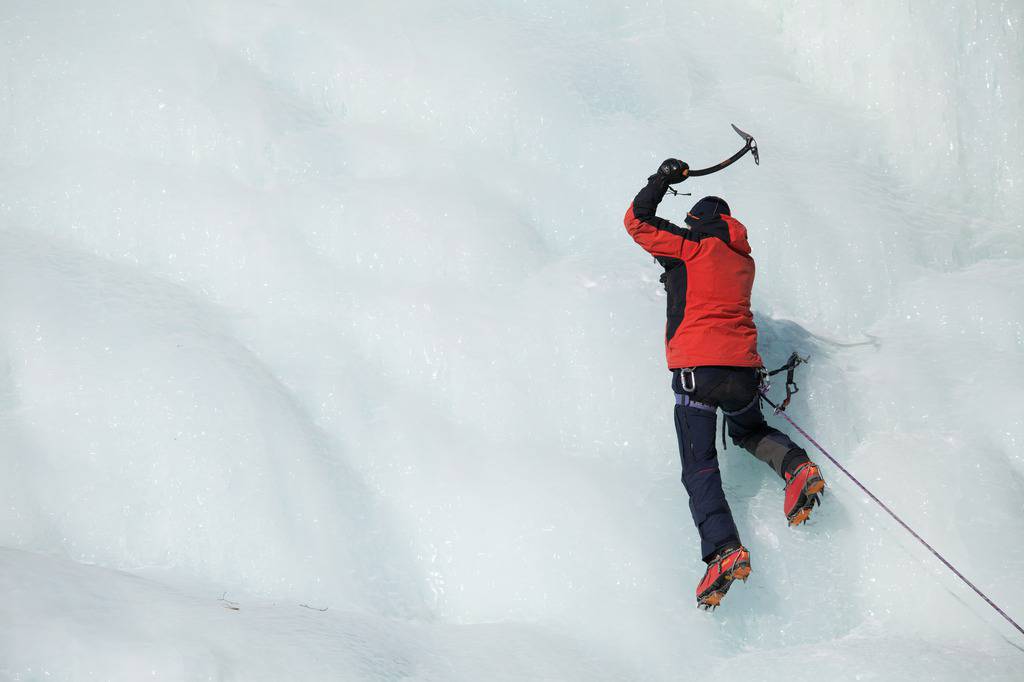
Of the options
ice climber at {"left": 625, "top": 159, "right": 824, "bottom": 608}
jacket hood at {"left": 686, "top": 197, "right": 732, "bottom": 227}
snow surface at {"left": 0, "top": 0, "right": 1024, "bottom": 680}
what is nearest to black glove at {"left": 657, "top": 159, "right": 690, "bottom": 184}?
ice climber at {"left": 625, "top": 159, "right": 824, "bottom": 608}

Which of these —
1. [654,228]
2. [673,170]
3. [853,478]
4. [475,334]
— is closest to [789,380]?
[853,478]

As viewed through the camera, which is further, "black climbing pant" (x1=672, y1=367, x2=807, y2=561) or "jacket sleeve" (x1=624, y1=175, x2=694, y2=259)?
"jacket sleeve" (x1=624, y1=175, x2=694, y2=259)

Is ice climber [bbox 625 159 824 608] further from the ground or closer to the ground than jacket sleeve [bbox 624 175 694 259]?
closer to the ground

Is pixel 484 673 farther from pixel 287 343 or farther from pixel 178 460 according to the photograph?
pixel 287 343

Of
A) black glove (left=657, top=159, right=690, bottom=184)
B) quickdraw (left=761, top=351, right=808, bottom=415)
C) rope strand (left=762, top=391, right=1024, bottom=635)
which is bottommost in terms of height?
rope strand (left=762, top=391, right=1024, bottom=635)

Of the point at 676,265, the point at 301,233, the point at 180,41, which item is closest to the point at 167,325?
the point at 301,233

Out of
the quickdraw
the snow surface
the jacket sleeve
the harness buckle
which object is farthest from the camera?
the quickdraw

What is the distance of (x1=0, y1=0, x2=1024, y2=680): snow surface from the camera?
3.69m

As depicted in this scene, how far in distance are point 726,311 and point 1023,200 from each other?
9.50ft

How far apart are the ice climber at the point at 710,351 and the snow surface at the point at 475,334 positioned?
0.90 feet

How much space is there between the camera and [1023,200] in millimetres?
5602

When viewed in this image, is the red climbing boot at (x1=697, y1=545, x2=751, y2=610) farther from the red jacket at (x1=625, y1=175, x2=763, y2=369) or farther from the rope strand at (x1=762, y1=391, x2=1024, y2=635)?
the red jacket at (x1=625, y1=175, x2=763, y2=369)

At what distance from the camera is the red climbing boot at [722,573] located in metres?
3.47

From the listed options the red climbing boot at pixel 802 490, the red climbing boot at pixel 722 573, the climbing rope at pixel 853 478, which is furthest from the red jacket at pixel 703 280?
the red climbing boot at pixel 722 573
